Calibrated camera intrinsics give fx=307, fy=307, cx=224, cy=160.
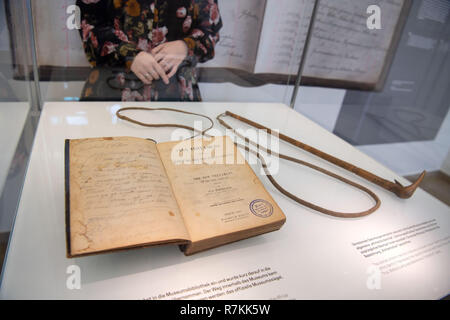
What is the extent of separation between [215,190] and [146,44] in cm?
100

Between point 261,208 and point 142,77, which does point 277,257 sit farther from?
point 142,77

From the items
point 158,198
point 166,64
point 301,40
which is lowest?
point 158,198

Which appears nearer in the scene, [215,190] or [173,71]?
[215,190]

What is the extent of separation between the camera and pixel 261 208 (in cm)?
82

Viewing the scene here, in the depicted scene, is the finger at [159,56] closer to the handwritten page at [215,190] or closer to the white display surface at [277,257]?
the white display surface at [277,257]

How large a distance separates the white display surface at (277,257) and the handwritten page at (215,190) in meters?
0.08

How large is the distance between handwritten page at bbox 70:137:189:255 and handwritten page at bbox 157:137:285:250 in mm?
47

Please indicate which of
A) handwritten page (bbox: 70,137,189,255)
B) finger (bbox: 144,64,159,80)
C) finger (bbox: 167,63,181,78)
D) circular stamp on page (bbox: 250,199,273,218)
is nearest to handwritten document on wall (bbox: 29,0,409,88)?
finger (bbox: 167,63,181,78)

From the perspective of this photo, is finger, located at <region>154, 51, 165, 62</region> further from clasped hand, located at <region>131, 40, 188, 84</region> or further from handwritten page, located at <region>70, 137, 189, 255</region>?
handwritten page, located at <region>70, 137, 189, 255</region>

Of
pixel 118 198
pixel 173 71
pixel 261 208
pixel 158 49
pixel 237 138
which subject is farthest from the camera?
pixel 173 71

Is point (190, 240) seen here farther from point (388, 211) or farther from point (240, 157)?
point (388, 211)

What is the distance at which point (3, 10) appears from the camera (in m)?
1.06

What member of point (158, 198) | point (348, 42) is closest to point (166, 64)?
point (158, 198)

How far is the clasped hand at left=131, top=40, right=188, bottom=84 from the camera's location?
1.55m
